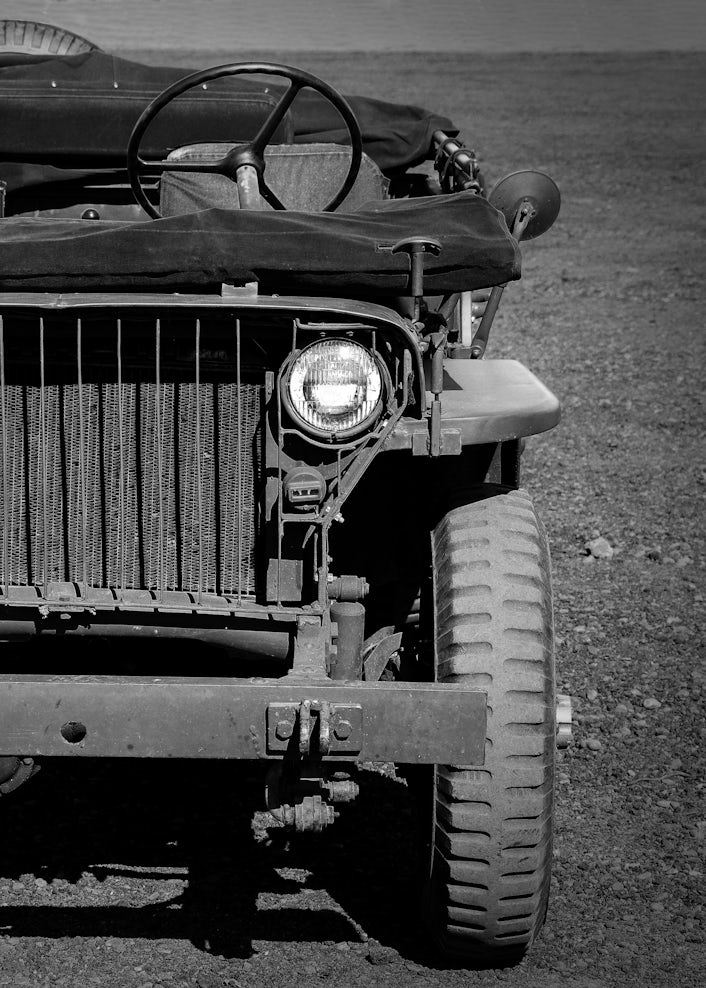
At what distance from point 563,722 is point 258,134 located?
220cm

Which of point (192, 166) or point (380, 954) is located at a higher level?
point (192, 166)

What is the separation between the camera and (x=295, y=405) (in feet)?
10.0

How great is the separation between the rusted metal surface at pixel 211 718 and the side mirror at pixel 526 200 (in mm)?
2327

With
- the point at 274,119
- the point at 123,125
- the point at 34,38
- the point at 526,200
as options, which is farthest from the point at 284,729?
the point at 34,38

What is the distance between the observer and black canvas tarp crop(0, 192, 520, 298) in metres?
3.02

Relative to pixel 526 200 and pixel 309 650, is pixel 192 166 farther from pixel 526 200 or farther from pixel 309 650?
pixel 309 650

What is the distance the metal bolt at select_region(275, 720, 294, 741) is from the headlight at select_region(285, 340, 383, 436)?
67 centimetres

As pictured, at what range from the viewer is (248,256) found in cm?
304

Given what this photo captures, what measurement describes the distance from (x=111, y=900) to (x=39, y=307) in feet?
5.29

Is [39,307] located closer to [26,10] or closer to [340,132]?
[340,132]

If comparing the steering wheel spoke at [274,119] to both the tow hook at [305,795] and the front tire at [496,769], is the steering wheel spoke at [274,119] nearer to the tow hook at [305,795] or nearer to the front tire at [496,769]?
the front tire at [496,769]

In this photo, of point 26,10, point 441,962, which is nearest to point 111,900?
point 441,962

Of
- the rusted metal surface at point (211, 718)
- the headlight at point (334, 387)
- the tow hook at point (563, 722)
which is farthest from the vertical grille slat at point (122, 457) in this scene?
the tow hook at point (563, 722)

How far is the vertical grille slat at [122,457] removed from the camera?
10.1 ft
